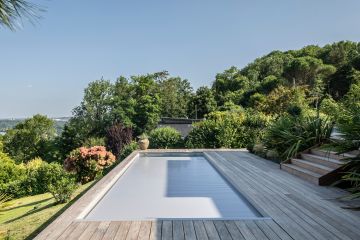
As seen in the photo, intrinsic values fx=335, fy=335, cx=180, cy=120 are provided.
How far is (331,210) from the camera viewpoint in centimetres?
390

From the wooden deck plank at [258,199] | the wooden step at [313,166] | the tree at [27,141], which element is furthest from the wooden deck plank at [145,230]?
the tree at [27,141]

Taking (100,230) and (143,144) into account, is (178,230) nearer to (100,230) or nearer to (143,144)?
(100,230)

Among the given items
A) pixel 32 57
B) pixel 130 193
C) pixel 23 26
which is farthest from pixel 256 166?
pixel 32 57

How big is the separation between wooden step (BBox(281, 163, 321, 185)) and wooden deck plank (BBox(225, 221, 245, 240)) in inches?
105

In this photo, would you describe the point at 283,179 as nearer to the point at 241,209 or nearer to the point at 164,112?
the point at 241,209

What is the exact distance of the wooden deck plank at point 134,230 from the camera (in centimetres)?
304

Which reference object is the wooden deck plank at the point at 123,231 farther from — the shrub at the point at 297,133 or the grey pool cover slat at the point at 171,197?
the shrub at the point at 297,133

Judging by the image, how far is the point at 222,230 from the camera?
321cm

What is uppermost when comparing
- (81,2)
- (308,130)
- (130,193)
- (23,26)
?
(81,2)

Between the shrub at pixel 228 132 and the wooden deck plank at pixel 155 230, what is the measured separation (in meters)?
10.1

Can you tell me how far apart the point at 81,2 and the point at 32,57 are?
6.86 metres

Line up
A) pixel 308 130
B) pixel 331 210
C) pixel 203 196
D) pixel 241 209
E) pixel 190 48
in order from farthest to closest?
pixel 190 48, pixel 308 130, pixel 203 196, pixel 241 209, pixel 331 210

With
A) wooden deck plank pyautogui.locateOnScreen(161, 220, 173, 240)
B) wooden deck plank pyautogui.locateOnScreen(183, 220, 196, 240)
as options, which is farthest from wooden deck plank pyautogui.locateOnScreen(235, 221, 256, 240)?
wooden deck plank pyautogui.locateOnScreen(161, 220, 173, 240)

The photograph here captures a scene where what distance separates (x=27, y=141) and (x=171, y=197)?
34.1 m
